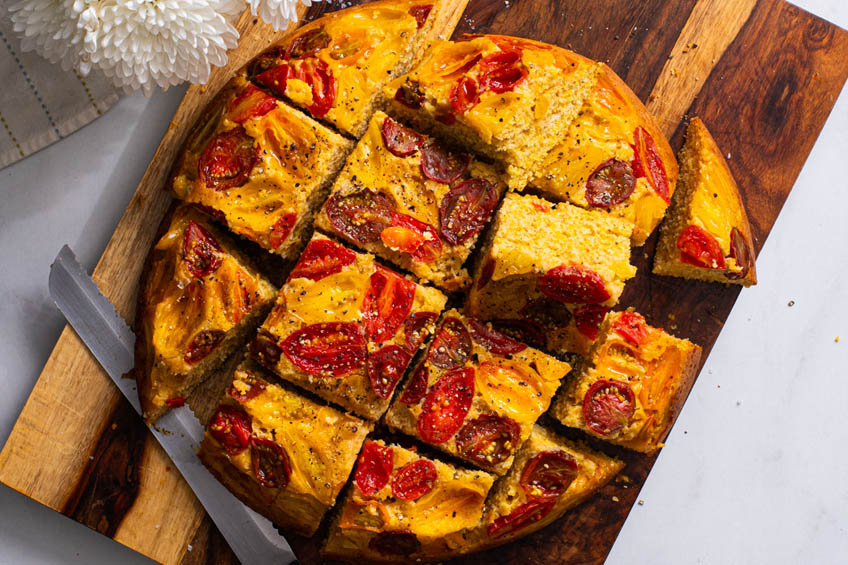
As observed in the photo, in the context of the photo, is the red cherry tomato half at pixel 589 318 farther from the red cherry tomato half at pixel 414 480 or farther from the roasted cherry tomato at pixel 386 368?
the red cherry tomato half at pixel 414 480

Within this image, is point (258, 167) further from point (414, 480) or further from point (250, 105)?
point (414, 480)

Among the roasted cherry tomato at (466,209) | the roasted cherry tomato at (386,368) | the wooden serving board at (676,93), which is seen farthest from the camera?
the wooden serving board at (676,93)

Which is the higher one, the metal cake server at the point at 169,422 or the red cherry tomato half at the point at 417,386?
the red cherry tomato half at the point at 417,386

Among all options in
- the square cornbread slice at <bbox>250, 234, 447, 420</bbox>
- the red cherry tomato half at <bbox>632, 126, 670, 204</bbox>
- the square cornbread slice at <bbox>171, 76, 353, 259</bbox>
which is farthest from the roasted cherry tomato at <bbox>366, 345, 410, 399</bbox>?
the red cherry tomato half at <bbox>632, 126, 670, 204</bbox>

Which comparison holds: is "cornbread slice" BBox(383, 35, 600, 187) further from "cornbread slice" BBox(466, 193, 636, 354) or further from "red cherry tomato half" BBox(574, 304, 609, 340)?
"red cherry tomato half" BBox(574, 304, 609, 340)

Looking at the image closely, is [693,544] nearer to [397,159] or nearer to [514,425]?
[514,425]

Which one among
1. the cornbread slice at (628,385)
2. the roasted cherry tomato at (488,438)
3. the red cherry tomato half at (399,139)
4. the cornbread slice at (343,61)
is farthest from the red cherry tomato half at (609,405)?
the cornbread slice at (343,61)
